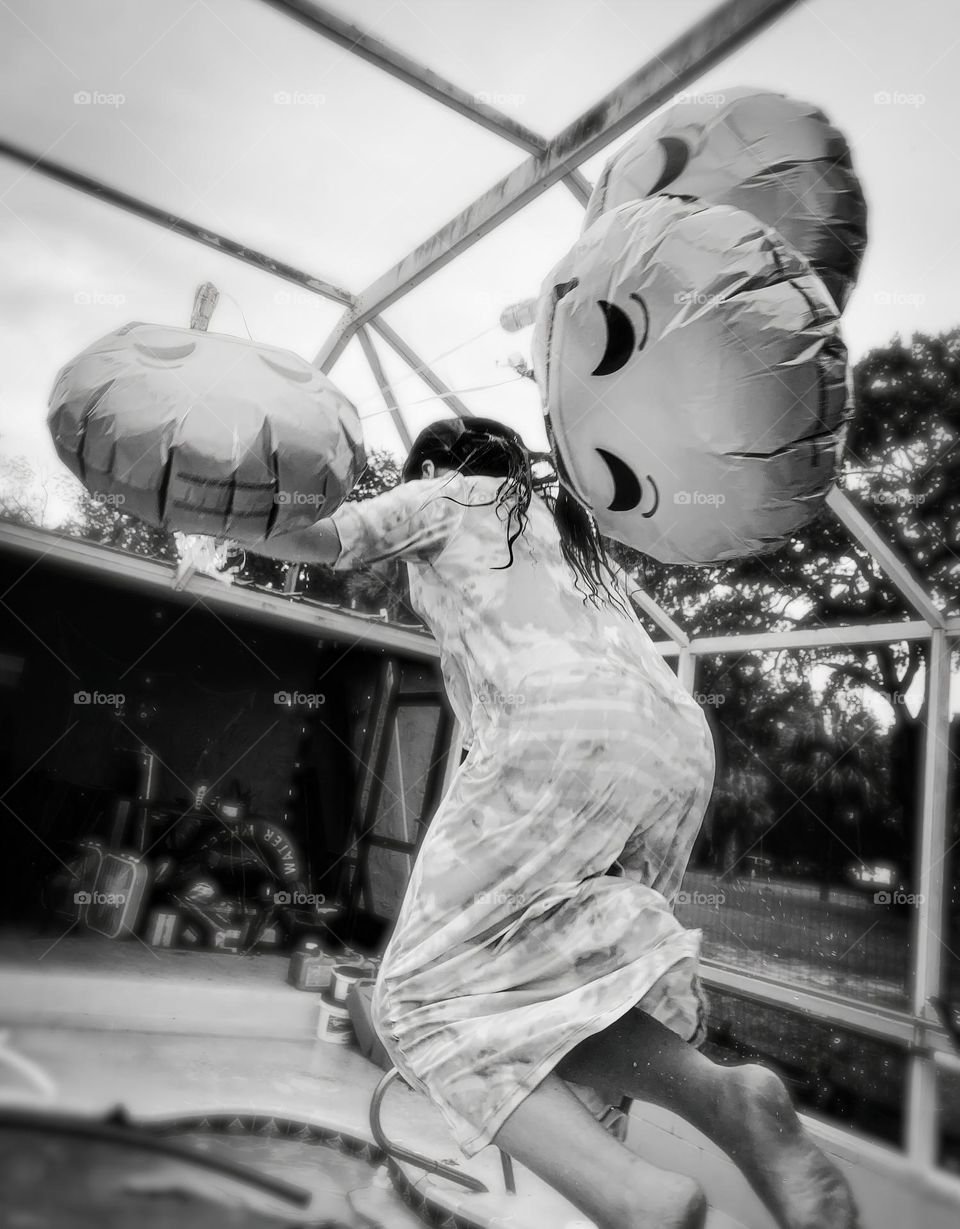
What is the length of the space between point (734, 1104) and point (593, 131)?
1843 millimetres

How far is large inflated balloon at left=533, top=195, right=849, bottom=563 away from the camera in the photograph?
702 millimetres

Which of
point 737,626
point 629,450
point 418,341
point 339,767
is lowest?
point 339,767

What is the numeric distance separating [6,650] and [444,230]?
339 cm

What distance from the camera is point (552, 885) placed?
0.75m

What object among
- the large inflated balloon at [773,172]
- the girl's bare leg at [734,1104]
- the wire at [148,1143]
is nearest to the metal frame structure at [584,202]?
the large inflated balloon at [773,172]

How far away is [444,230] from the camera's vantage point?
230 cm

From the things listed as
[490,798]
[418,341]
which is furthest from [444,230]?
[490,798]

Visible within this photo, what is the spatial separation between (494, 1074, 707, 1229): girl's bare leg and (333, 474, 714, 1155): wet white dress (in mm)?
16

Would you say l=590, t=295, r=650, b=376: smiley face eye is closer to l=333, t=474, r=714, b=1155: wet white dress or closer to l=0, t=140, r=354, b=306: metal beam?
l=333, t=474, r=714, b=1155: wet white dress

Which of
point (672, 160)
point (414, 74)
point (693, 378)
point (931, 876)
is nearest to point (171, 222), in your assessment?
point (414, 74)

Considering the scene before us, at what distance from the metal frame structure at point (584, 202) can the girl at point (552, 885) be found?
3.71 feet

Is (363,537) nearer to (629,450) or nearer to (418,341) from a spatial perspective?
(629,450)

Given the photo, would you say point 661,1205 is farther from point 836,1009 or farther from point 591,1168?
point 836,1009

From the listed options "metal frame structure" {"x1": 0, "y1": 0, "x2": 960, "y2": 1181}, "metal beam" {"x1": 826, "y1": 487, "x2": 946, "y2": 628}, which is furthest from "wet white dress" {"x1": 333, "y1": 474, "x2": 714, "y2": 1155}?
"metal beam" {"x1": 826, "y1": 487, "x2": 946, "y2": 628}
